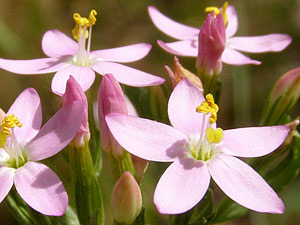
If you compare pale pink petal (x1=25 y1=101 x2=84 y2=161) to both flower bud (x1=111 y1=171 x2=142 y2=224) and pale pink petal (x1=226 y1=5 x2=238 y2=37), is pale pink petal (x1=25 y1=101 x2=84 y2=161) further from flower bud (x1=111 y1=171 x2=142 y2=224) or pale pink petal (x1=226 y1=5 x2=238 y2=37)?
pale pink petal (x1=226 y1=5 x2=238 y2=37)

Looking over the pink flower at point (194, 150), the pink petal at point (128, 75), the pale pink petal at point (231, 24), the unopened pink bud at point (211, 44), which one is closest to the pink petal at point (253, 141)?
the pink flower at point (194, 150)

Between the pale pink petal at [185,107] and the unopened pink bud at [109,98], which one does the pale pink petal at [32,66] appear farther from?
the pale pink petal at [185,107]

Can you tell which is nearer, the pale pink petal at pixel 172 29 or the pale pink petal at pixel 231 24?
the pale pink petal at pixel 172 29

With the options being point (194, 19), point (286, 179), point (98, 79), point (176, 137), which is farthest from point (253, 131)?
point (194, 19)

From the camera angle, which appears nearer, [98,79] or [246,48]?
[246,48]

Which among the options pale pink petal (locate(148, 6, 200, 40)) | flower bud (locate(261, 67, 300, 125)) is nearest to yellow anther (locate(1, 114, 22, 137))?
pale pink petal (locate(148, 6, 200, 40))

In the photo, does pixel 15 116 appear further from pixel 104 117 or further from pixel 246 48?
pixel 246 48

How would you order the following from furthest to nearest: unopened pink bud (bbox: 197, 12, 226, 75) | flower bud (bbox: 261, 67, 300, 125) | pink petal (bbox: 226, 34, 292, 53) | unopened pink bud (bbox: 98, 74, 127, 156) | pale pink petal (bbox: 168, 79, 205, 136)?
pink petal (bbox: 226, 34, 292, 53) < flower bud (bbox: 261, 67, 300, 125) < unopened pink bud (bbox: 197, 12, 226, 75) < pale pink petal (bbox: 168, 79, 205, 136) < unopened pink bud (bbox: 98, 74, 127, 156)
